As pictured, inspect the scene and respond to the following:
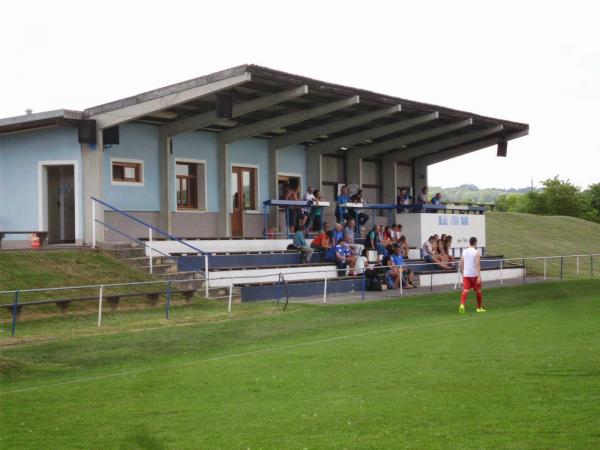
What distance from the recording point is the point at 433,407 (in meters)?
9.09

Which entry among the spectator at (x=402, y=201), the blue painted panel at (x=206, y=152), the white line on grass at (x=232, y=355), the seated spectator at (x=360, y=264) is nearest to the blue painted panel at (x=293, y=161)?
the blue painted panel at (x=206, y=152)

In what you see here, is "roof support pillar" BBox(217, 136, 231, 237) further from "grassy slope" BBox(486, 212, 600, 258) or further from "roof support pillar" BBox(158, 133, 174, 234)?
"grassy slope" BBox(486, 212, 600, 258)

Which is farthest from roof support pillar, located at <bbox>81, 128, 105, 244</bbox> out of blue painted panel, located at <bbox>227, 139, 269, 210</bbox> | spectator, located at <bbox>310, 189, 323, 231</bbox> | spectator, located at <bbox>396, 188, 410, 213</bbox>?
spectator, located at <bbox>396, 188, 410, 213</bbox>

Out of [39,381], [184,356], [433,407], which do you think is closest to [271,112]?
[184,356]

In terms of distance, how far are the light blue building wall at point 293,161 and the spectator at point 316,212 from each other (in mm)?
2323

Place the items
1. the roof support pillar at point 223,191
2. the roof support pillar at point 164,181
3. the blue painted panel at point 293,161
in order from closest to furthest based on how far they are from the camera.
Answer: the roof support pillar at point 164,181
the roof support pillar at point 223,191
the blue painted panel at point 293,161

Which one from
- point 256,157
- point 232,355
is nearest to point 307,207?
point 256,157

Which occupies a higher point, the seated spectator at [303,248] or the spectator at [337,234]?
the spectator at [337,234]

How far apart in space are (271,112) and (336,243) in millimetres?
4888

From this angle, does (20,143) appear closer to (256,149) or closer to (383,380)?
(256,149)

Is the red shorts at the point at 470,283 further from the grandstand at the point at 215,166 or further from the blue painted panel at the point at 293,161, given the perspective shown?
the blue painted panel at the point at 293,161

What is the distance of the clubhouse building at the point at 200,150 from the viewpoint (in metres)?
25.5

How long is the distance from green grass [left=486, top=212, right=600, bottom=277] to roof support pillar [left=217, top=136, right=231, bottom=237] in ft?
54.2

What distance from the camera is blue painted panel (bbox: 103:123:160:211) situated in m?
27.3
